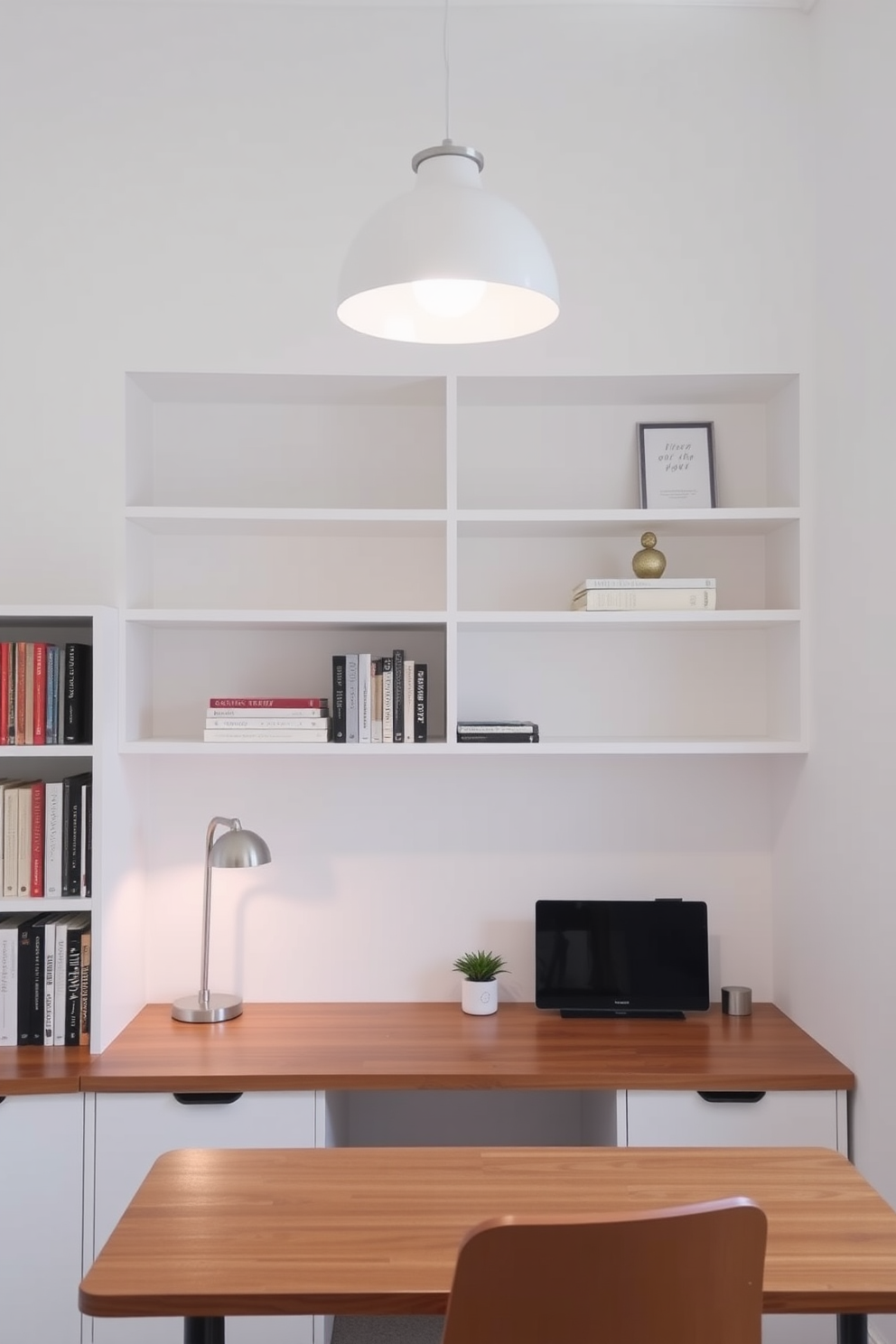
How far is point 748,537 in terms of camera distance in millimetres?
2953

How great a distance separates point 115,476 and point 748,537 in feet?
5.39

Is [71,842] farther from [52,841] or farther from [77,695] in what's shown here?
[77,695]

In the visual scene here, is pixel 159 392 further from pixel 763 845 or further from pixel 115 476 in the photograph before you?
pixel 763 845

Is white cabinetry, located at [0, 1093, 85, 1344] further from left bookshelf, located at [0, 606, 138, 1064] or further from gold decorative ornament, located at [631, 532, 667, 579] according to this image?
gold decorative ornament, located at [631, 532, 667, 579]

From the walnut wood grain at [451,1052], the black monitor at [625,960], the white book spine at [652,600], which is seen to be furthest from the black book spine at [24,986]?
the white book spine at [652,600]

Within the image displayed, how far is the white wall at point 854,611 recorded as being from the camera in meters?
2.22

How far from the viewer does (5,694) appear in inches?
99.6

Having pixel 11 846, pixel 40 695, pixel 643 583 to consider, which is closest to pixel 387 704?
pixel 643 583

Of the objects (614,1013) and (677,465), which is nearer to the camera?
(614,1013)

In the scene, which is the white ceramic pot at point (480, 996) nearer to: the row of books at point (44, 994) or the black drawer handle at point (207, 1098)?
the black drawer handle at point (207, 1098)

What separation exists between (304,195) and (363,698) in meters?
1.26

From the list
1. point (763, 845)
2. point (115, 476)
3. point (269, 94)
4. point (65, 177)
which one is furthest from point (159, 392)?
point (763, 845)

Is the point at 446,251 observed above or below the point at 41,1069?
above

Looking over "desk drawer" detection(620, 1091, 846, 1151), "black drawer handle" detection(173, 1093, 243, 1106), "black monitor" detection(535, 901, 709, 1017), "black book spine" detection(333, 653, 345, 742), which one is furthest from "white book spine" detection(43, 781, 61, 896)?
"desk drawer" detection(620, 1091, 846, 1151)
